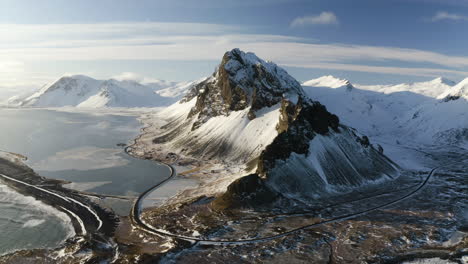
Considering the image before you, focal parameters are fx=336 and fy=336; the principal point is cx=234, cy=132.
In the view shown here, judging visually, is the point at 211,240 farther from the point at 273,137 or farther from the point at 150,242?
the point at 273,137

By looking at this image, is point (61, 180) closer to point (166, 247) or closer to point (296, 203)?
point (166, 247)

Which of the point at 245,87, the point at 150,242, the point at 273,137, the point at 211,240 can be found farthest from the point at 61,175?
the point at 245,87

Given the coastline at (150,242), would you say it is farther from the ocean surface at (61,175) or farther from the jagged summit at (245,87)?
the jagged summit at (245,87)

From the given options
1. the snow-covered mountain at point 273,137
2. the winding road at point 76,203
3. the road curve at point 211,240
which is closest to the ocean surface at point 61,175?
the winding road at point 76,203

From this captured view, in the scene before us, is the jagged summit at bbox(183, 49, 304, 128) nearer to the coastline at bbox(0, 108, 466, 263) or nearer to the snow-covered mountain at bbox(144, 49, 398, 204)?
the snow-covered mountain at bbox(144, 49, 398, 204)

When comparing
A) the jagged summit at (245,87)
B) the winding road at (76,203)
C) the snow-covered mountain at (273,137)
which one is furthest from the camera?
the jagged summit at (245,87)

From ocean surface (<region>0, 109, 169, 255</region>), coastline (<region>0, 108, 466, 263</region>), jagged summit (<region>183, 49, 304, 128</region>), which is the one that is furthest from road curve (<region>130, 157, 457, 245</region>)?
jagged summit (<region>183, 49, 304, 128</region>)

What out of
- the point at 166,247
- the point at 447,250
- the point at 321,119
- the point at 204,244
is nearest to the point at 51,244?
the point at 166,247
